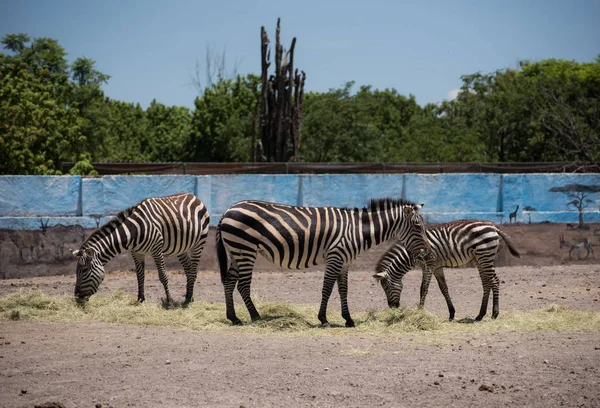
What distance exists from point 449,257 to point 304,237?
219 cm

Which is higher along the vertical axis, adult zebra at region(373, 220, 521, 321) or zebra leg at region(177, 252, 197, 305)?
adult zebra at region(373, 220, 521, 321)

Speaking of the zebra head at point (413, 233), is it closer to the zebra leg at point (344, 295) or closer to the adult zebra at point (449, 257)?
the adult zebra at point (449, 257)

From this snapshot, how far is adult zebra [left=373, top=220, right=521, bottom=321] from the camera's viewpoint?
1062 cm

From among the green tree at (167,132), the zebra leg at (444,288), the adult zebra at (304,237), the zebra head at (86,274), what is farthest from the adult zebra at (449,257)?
the green tree at (167,132)

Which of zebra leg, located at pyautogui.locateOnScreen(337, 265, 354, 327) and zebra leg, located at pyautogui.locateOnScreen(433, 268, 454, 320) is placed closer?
zebra leg, located at pyautogui.locateOnScreen(337, 265, 354, 327)

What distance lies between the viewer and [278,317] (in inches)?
406

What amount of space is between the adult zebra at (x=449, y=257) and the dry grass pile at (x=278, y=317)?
45cm

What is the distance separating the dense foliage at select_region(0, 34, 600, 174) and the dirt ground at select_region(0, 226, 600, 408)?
1089 centimetres

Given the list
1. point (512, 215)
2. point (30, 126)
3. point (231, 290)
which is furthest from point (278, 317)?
point (30, 126)

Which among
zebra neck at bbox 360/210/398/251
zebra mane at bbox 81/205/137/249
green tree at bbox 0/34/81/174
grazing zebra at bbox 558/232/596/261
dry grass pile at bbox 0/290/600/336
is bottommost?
dry grass pile at bbox 0/290/600/336

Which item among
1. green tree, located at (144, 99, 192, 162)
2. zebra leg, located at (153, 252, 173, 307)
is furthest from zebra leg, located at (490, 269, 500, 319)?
green tree, located at (144, 99, 192, 162)

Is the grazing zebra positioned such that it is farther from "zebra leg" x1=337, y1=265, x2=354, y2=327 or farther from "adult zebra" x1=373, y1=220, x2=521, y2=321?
"zebra leg" x1=337, y1=265, x2=354, y2=327

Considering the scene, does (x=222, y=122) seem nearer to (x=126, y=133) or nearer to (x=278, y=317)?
(x=126, y=133)

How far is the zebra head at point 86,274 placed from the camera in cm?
1097
